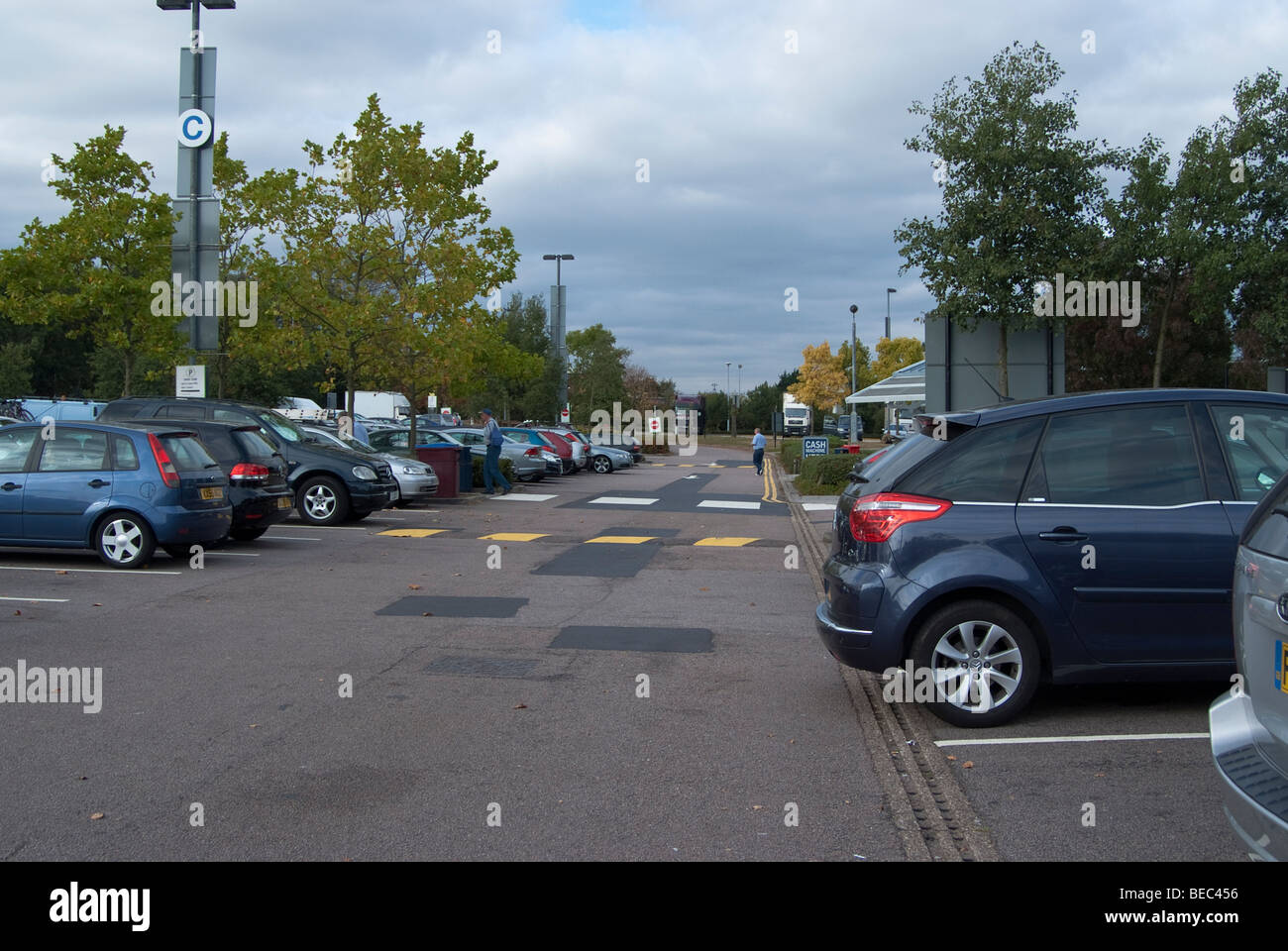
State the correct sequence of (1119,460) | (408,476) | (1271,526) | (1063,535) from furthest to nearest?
(408,476)
(1119,460)
(1063,535)
(1271,526)

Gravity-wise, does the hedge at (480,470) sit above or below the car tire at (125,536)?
above

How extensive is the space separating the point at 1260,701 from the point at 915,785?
82.9 inches

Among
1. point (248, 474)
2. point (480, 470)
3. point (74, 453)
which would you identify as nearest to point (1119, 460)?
point (74, 453)

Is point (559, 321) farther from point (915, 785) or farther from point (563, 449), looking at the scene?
point (915, 785)

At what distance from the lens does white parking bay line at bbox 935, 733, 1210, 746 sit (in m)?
5.93

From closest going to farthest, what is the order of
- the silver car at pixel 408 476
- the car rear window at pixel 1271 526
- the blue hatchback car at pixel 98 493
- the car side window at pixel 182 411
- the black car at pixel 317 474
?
1. the car rear window at pixel 1271 526
2. the blue hatchback car at pixel 98 493
3. the car side window at pixel 182 411
4. the black car at pixel 317 474
5. the silver car at pixel 408 476

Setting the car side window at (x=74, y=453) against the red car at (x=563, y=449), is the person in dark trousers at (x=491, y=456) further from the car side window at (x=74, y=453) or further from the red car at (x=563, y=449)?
the car side window at (x=74, y=453)

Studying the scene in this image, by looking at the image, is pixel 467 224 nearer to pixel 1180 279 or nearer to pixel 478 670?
pixel 1180 279

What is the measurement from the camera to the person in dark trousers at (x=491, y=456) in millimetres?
25172

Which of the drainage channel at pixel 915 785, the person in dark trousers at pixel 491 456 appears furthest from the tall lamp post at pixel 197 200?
the drainage channel at pixel 915 785

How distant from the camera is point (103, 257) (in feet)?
78.3

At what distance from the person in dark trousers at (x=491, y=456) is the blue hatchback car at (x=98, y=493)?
41.5 feet

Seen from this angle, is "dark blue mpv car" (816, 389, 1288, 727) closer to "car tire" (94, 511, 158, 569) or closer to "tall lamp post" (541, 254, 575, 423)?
"car tire" (94, 511, 158, 569)
